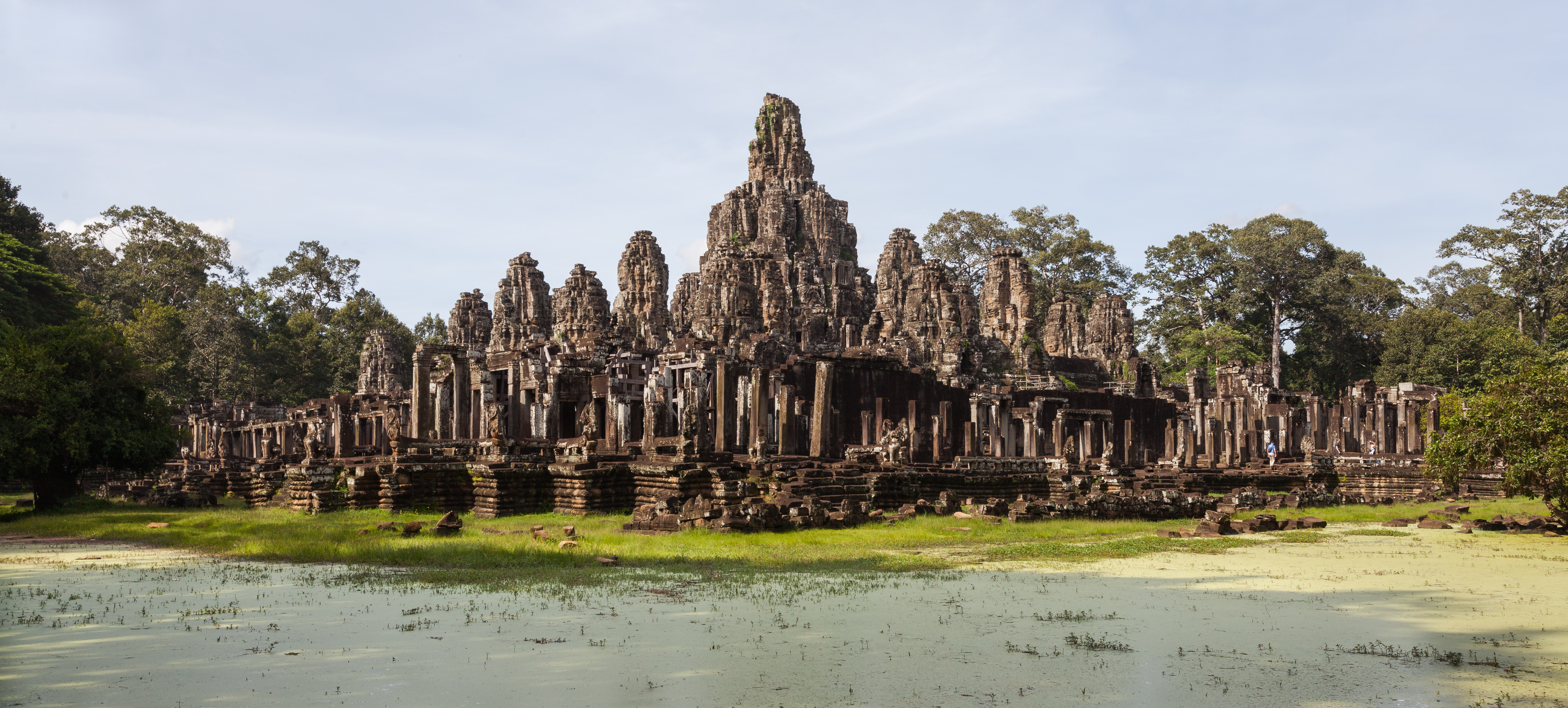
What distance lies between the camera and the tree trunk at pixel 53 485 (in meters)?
23.5

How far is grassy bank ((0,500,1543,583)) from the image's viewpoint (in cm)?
1370

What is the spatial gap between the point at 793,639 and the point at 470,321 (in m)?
58.0

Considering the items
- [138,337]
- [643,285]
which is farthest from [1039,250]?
[138,337]

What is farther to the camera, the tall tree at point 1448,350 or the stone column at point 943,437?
the tall tree at point 1448,350

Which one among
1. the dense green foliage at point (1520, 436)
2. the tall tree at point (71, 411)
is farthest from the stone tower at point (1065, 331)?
the tall tree at point (71, 411)

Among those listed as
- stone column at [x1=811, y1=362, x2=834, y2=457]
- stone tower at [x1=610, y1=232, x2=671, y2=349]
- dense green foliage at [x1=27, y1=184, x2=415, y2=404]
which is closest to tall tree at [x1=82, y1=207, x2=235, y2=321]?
dense green foliage at [x1=27, y1=184, x2=415, y2=404]

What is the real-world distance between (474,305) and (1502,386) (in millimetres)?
54500

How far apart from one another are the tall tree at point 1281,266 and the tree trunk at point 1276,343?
5cm

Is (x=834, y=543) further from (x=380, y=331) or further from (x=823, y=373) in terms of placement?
(x=380, y=331)

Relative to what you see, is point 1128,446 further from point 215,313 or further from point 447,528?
point 215,313

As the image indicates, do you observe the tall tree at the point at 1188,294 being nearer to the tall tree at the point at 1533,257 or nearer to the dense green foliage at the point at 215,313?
the tall tree at the point at 1533,257

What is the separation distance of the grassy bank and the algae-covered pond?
44.1 inches

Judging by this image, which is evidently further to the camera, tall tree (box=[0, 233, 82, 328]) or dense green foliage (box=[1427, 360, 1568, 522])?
tall tree (box=[0, 233, 82, 328])

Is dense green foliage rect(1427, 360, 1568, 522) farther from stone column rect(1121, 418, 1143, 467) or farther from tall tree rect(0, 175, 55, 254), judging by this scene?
tall tree rect(0, 175, 55, 254)
